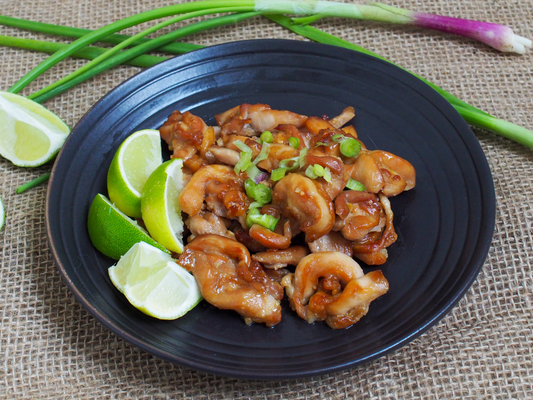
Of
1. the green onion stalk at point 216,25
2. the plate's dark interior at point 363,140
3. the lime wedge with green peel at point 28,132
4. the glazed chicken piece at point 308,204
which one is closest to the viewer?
the plate's dark interior at point 363,140

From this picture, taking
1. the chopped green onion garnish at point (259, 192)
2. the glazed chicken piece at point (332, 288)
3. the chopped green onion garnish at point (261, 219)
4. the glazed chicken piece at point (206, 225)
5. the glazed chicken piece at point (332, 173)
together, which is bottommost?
the glazed chicken piece at point (332, 288)

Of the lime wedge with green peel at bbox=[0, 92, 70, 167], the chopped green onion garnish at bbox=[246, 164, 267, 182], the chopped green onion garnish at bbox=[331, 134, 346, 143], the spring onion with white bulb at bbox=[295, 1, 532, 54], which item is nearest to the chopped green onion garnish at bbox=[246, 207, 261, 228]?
the chopped green onion garnish at bbox=[246, 164, 267, 182]

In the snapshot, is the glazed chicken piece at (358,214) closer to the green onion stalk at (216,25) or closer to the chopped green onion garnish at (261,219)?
the chopped green onion garnish at (261,219)

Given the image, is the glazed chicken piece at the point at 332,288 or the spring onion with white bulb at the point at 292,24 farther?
the spring onion with white bulb at the point at 292,24

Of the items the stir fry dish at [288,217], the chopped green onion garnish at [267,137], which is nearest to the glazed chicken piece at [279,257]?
the stir fry dish at [288,217]

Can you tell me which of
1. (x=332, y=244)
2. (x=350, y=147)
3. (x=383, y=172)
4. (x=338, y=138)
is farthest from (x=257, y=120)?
(x=332, y=244)

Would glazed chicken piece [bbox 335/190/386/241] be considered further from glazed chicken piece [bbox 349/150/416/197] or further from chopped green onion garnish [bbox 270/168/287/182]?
chopped green onion garnish [bbox 270/168/287/182]
